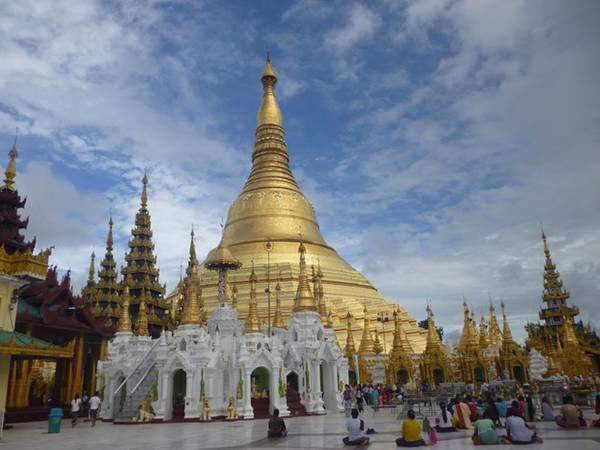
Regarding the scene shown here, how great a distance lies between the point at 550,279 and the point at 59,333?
44264 mm

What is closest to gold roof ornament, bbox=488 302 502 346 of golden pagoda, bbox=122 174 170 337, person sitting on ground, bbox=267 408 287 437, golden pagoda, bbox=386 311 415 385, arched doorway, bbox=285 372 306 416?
golden pagoda, bbox=386 311 415 385

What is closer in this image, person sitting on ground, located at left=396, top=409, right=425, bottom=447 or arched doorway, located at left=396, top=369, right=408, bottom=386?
person sitting on ground, located at left=396, top=409, right=425, bottom=447

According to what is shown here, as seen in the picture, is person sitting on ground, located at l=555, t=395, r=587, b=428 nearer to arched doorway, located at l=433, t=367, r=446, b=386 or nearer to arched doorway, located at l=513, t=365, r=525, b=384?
arched doorway, located at l=433, t=367, r=446, b=386

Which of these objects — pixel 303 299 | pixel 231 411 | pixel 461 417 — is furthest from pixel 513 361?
pixel 461 417

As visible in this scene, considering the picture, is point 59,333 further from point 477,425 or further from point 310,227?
point 310,227

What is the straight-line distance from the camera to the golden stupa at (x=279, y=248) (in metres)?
42.2

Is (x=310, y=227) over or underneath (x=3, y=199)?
over

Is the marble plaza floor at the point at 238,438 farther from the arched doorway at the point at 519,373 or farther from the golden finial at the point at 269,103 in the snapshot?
the golden finial at the point at 269,103

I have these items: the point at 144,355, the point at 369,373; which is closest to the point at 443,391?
the point at 369,373

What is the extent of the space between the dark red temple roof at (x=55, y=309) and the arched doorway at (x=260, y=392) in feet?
31.2

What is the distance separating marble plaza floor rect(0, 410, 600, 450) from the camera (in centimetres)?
1125

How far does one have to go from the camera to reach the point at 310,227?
50.1 meters

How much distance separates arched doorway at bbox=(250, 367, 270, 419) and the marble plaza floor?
4.31 m

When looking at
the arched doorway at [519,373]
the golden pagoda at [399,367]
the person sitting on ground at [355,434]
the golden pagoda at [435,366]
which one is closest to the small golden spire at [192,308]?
the person sitting on ground at [355,434]
